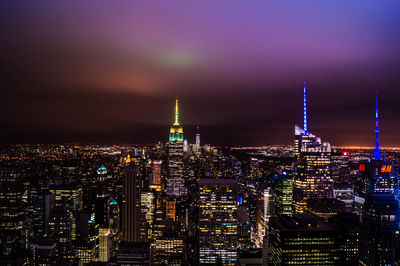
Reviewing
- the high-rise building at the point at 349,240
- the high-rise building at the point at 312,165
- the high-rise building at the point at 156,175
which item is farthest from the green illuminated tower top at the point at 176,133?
the high-rise building at the point at 349,240

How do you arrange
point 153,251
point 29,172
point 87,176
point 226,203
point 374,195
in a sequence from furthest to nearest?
point 87,176, point 29,172, point 226,203, point 153,251, point 374,195

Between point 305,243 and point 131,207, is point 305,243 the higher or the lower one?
the higher one

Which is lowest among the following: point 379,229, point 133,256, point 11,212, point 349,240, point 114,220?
point 114,220

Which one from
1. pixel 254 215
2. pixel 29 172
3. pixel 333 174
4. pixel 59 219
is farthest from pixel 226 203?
pixel 333 174

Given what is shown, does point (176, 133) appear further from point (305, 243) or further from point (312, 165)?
A: point (305, 243)

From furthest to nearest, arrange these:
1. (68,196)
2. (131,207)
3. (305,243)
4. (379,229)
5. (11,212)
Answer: (131,207), (68,196), (11,212), (379,229), (305,243)

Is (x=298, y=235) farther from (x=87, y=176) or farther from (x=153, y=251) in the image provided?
(x=87, y=176)

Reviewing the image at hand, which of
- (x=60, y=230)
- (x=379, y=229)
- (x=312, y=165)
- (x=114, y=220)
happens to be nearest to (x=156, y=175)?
(x=114, y=220)
